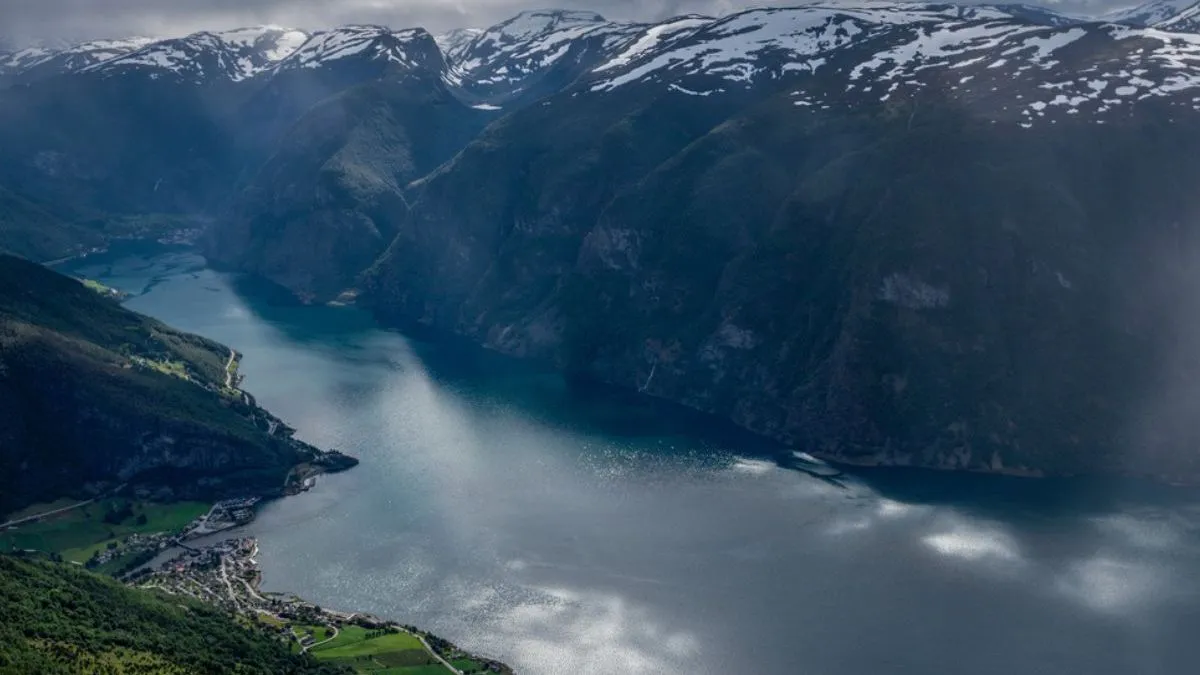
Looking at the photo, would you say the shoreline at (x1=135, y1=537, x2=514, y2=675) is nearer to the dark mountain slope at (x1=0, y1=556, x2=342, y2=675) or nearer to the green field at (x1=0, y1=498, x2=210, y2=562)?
the dark mountain slope at (x1=0, y1=556, x2=342, y2=675)

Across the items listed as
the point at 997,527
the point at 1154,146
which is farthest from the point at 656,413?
the point at 1154,146

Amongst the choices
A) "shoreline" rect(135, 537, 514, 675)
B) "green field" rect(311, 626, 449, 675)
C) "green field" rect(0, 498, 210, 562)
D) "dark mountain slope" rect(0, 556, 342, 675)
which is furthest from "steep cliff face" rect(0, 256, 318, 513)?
"green field" rect(311, 626, 449, 675)

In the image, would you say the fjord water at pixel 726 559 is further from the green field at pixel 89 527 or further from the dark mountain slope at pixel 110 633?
the dark mountain slope at pixel 110 633

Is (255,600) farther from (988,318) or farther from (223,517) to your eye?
(988,318)

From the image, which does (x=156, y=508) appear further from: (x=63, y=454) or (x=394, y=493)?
(x=394, y=493)

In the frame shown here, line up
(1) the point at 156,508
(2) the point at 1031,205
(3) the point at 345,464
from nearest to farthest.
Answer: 1. (1) the point at 156,508
2. (3) the point at 345,464
3. (2) the point at 1031,205

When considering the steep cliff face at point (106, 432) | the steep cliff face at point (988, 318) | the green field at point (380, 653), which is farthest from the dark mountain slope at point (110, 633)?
the steep cliff face at point (988, 318)
